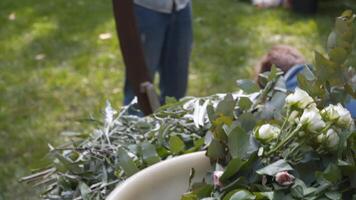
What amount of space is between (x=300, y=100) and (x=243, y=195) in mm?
150

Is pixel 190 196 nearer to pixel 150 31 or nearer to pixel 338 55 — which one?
pixel 338 55

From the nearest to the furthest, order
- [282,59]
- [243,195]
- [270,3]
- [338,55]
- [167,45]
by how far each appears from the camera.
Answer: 1. [243,195]
2. [338,55]
3. [282,59]
4. [167,45]
5. [270,3]

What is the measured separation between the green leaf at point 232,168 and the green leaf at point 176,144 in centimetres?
16

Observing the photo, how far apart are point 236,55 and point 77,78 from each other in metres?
1.01

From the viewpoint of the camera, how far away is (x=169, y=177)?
834mm

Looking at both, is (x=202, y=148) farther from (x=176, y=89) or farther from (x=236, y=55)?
(x=236, y=55)

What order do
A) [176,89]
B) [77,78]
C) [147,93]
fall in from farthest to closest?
1. [77,78]
2. [176,89]
3. [147,93]

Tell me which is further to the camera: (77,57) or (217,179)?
(77,57)

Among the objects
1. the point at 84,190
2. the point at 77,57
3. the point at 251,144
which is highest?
the point at 251,144

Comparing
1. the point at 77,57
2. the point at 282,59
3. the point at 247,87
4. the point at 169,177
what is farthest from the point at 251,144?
the point at 77,57

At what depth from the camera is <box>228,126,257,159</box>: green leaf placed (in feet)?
2.53

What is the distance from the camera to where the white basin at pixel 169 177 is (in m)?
0.81

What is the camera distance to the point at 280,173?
2.40 ft

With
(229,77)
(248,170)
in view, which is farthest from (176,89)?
(248,170)
